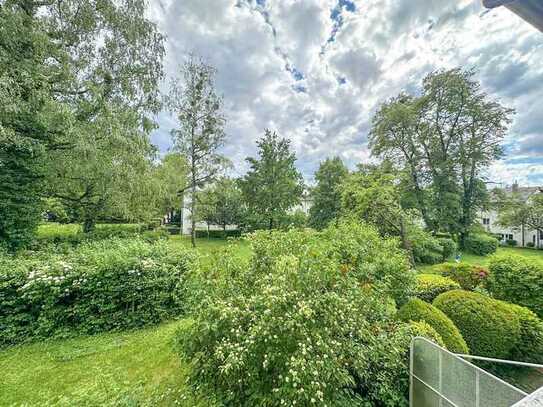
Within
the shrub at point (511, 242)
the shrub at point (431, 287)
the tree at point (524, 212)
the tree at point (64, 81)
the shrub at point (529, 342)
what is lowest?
the shrub at point (511, 242)

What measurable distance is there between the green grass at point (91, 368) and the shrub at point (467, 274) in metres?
6.81

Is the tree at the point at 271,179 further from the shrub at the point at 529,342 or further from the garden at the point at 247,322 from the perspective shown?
the shrub at the point at 529,342

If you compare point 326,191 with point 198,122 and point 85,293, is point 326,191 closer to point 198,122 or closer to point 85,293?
point 198,122

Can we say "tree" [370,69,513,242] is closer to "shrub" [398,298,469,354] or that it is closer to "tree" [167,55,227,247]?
"tree" [167,55,227,247]

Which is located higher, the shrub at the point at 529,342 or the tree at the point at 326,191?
the tree at the point at 326,191

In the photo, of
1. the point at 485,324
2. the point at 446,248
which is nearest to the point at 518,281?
the point at 485,324

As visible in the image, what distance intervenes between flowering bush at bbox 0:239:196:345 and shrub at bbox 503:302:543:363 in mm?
6198

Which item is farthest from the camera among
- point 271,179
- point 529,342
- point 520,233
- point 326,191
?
point 520,233

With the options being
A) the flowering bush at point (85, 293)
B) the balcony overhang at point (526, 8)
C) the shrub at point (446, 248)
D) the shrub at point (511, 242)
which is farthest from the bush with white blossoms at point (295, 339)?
the shrub at point (511, 242)

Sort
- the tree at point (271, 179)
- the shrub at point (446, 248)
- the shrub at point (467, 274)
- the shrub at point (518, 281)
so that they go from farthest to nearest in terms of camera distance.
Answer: the tree at point (271, 179) → the shrub at point (446, 248) → the shrub at point (467, 274) → the shrub at point (518, 281)

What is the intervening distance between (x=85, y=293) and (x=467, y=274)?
885 cm

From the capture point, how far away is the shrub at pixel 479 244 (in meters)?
16.3

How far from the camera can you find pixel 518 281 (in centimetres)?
487

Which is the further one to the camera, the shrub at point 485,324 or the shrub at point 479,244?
the shrub at point 479,244
